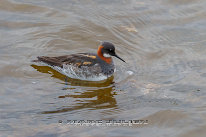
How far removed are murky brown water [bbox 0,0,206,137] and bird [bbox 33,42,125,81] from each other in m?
0.22

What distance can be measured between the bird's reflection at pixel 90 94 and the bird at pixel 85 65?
0.17 meters

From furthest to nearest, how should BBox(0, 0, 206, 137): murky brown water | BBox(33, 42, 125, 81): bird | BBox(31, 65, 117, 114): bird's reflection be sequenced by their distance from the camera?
BBox(33, 42, 125, 81): bird < BBox(31, 65, 117, 114): bird's reflection < BBox(0, 0, 206, 137): murky brown water

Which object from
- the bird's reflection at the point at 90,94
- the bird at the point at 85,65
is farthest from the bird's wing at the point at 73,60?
the bird's reflection at the point at 90,94

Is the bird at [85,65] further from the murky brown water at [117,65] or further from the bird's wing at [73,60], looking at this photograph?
the murky brown water at [117,65]

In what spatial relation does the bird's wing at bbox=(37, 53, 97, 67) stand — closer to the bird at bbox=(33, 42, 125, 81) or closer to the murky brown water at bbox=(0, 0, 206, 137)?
the bird at bbox=(33, 42, 125, 81)

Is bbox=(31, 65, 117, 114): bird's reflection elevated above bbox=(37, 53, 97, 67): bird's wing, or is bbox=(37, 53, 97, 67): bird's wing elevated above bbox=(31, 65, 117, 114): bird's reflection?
bbox=(37, 53, 97, 67): bird's wing

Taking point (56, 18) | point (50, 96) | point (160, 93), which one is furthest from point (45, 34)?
point (160, 93)

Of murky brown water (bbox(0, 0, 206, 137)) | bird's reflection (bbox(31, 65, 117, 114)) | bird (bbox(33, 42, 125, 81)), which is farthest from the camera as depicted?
bird (bbox(33, 42, 125, 81))

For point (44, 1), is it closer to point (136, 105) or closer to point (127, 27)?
point (127, 27)

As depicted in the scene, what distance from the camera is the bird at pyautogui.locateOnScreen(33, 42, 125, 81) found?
10.6 metres

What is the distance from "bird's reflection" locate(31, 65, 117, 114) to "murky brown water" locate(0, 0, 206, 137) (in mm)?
25

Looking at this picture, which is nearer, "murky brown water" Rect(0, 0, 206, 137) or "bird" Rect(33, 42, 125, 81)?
"murky brown water" Rect(0, 0, 206, 137)

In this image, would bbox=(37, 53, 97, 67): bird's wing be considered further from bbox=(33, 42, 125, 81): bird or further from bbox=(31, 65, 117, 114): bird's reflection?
bbox=(31, 65, 117, 114): bird's reflection

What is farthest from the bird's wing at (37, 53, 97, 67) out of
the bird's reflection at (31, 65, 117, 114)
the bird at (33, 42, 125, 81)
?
the bird's reflection at (31, 65, 117, 114)
